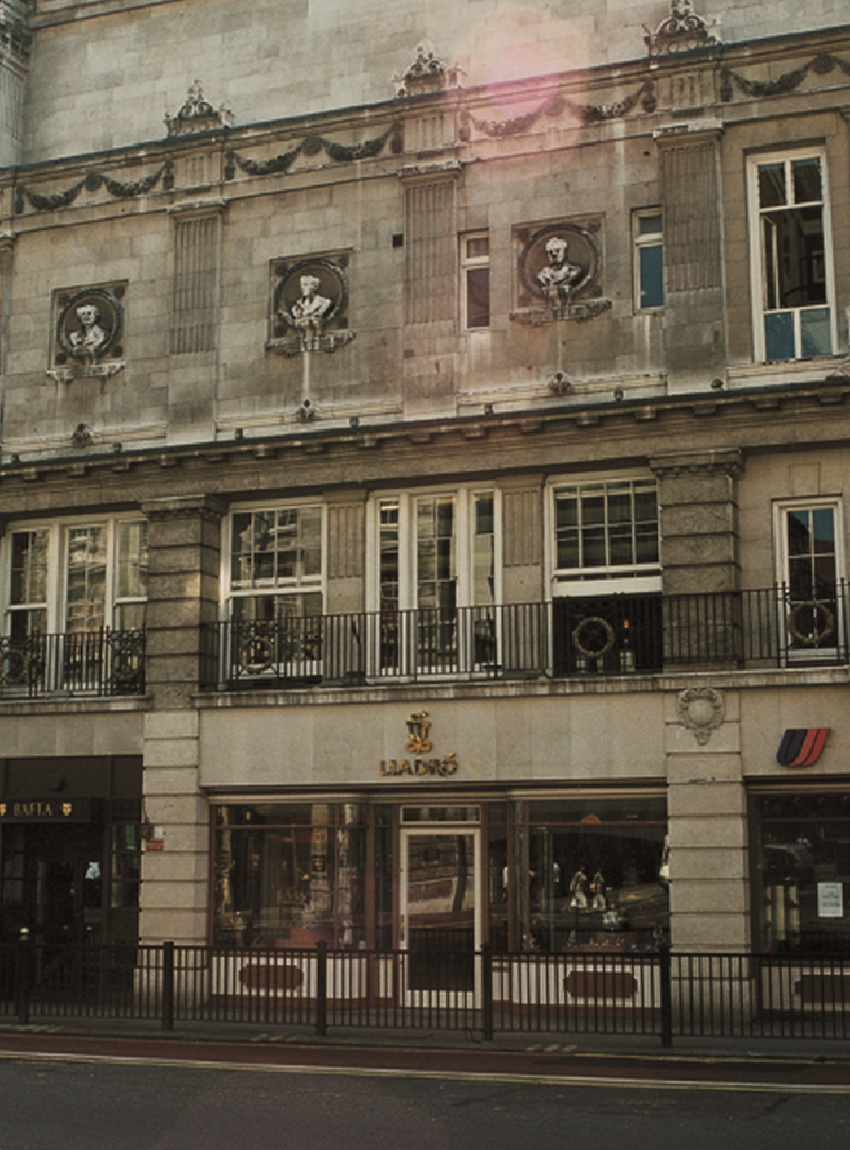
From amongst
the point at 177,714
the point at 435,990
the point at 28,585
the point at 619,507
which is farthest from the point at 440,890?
the point at 28,585

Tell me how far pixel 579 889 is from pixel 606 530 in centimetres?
504

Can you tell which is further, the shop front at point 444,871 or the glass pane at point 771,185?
the glass pane at point 771,185

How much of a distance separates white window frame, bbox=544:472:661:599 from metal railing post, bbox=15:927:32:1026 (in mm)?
8551

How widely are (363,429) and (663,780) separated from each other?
21.8ft

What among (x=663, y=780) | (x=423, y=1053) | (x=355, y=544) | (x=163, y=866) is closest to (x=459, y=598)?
(x=355, y=544)

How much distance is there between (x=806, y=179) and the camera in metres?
21.1

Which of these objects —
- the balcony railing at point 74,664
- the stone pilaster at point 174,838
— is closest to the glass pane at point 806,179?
the stone pilaster at point 174,838

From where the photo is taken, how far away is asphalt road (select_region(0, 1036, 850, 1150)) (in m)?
11.4

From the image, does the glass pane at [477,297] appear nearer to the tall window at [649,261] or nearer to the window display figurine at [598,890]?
the tall window at [649,261]

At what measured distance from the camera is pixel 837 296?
2059 centimetres

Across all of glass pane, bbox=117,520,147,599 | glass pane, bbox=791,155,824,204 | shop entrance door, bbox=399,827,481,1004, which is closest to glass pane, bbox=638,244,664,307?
glass pane, bbox=791,155,824,204

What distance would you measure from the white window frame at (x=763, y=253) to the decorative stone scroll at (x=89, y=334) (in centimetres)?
1011

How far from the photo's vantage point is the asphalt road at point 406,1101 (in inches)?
450

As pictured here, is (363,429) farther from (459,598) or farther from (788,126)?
(788,126)
